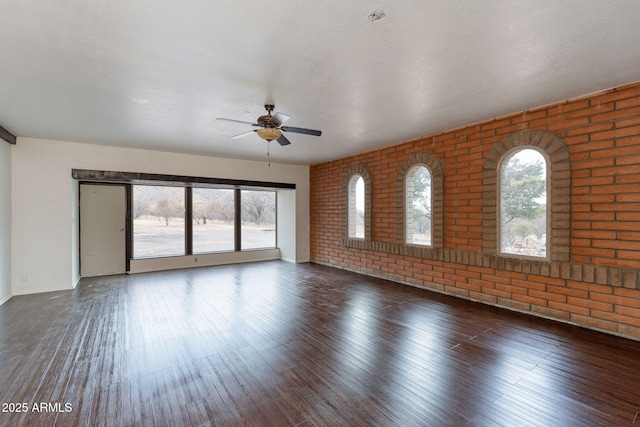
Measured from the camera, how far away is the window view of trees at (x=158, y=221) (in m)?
6.61

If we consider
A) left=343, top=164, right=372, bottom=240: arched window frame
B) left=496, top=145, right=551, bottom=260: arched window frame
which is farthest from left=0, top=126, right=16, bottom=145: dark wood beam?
left=496, top=145, right=551, bottom=260: arched window frame

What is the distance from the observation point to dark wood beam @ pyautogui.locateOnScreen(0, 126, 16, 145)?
4.18m

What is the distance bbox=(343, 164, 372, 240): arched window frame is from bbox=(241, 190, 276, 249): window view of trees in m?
2.66

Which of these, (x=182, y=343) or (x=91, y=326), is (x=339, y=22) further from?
(x=91, y=326)

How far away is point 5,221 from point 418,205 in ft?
22.7

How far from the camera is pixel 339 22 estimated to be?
76.5 inches

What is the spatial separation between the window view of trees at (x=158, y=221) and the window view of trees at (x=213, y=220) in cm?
35

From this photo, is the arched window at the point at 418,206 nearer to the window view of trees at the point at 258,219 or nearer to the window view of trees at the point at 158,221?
the window view of trees at the point at 258,219

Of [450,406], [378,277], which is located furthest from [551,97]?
[378,277]

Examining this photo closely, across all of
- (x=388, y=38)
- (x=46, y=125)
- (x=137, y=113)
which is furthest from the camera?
(x=46, y=125)

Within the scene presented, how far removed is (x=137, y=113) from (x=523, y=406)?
16.3 ft

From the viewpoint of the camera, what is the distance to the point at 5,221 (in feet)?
14.8

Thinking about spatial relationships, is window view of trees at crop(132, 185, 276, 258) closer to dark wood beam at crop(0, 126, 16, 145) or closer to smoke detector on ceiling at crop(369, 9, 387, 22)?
dark wood beam at crop(0, 126, 16, 145)

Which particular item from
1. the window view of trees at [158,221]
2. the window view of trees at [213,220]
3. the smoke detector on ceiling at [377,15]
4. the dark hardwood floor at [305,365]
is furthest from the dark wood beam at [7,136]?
the smoke detector on ceiling at [377,15]
